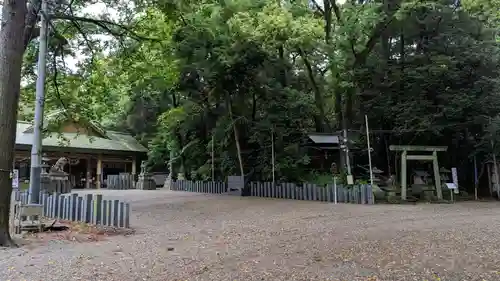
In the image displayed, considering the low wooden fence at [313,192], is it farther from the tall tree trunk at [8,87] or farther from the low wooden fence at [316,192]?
the tall tree trunk at [8,87]

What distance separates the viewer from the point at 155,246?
6.33 meters

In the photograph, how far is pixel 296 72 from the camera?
66.9ft

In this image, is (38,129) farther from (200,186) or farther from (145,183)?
(145,183)

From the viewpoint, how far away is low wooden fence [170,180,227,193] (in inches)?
717

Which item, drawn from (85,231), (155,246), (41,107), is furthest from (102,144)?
(155,246)

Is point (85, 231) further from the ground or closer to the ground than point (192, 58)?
closer to the ground

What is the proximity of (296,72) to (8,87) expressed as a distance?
15641 mm

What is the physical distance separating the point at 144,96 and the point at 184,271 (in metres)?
21.0

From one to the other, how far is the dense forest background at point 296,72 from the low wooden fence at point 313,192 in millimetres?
925

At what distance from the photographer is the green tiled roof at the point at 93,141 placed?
20.9 meters

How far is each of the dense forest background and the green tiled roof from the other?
4533 millimetres

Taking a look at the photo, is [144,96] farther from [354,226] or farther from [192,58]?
[354,226]

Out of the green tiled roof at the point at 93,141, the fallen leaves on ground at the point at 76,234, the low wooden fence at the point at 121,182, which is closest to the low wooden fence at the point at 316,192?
the fallen leaves on ground at the point at 76,234

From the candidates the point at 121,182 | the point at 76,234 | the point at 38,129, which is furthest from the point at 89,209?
the point at 121,182
